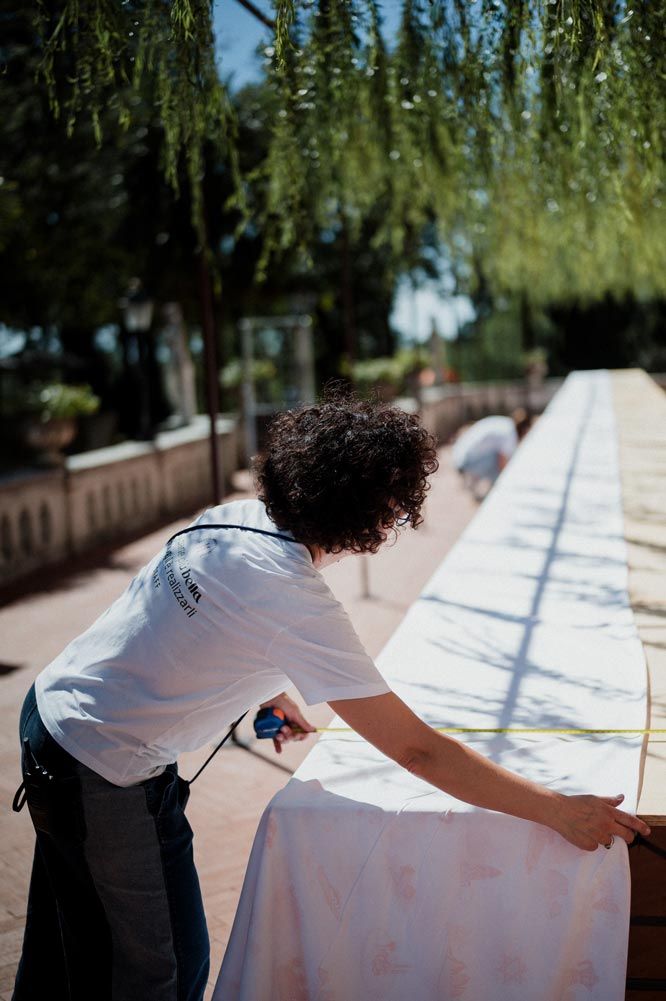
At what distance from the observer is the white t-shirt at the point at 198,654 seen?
182 cm

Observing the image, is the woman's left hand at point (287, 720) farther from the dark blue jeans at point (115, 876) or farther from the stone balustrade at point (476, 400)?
the stone balustrade at point (476, 400)

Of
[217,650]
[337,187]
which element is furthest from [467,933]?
[337,187]

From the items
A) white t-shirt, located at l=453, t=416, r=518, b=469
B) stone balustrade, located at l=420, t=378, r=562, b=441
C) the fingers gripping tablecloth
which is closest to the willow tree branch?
the fingers gripping tablecloth

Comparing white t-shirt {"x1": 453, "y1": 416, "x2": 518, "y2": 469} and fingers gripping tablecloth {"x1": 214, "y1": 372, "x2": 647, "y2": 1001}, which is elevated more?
white t-shirt {"x1": 453, "y1": 416, "x2": 518, "y2": 469}

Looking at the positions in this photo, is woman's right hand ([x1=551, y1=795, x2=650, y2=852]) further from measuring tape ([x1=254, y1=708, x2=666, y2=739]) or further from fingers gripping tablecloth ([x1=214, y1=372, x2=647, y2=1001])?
measuring tape ([x1=254, y1=708, x2=666, y2=739])

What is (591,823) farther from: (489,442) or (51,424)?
(51,424)

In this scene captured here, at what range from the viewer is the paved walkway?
3611mm

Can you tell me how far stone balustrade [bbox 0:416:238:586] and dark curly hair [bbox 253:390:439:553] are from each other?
572cm

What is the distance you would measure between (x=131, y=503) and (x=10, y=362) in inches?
298

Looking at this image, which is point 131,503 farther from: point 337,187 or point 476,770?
point 476,770

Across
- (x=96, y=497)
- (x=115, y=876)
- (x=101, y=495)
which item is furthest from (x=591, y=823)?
(x=101, y=495)

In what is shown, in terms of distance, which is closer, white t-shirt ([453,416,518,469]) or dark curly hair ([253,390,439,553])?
dark curly hair ([253,390,439,553])

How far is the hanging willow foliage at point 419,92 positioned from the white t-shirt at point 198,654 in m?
1.78

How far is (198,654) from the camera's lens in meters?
1.86
